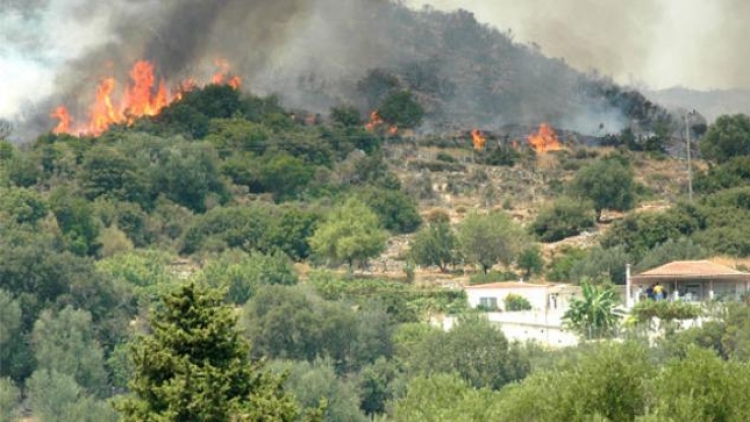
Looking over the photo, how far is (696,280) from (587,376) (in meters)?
45.5

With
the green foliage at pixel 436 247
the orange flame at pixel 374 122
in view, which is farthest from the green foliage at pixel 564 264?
the orange flame at pixel 374 122

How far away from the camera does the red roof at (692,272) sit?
95938mm

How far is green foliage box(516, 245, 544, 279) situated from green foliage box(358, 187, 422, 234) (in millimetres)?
9465

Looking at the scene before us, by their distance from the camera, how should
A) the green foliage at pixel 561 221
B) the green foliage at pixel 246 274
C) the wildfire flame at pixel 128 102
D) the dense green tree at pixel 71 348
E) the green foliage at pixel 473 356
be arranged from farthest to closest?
the wildfire flame at pixel 128 102
the green foliage at pixel 561 221
the green foliage at pixel 246 274
the dense green tree at pixel 71 348
the green foliage at pixel 473 356

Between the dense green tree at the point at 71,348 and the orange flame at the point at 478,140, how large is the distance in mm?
42561

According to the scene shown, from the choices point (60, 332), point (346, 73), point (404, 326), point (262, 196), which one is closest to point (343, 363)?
point (404, 326)

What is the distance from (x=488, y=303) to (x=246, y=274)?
9.85 meters

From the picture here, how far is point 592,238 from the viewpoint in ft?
370

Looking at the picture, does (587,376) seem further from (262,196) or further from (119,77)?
(119,77)

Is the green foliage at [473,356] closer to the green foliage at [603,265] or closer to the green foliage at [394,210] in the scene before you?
the green foliage at [603,265]

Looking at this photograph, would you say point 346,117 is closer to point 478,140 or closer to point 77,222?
point 478,140

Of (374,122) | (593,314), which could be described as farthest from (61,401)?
(374,122)

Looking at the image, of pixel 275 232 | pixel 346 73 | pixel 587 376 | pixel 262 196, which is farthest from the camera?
pixel 346 73

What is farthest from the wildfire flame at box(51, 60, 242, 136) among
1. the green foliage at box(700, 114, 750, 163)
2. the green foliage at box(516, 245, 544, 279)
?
the green foliage at box(516, 245, 544, 279)
